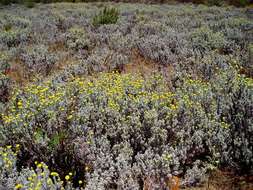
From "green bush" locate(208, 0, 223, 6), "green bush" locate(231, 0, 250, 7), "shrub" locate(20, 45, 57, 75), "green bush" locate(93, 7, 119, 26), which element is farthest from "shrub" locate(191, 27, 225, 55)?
"green bush" locate(231, 0, 250, 7)

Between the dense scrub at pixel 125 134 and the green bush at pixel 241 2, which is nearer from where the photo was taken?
Answer: the dense scrub at pixel 125 134

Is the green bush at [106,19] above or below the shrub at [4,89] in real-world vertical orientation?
above

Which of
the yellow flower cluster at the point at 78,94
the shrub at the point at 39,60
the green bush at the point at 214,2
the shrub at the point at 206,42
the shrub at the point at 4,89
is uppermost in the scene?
the green bush at the point at 214,2

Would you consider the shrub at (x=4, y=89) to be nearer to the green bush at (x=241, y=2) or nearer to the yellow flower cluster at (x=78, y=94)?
the yellow flower cluster at (x=78, y=94)

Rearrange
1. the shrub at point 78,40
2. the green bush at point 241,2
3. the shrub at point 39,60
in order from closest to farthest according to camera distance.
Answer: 1. the shrub at point 39,60
2. the shrub at point 78,40
3. the green bush at point 241,2

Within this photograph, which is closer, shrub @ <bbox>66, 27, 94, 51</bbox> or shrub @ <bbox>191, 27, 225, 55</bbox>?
shrub @ <bbox>191, 27, 225, 55</bbox>

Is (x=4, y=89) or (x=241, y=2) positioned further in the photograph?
(x=241, y=2)

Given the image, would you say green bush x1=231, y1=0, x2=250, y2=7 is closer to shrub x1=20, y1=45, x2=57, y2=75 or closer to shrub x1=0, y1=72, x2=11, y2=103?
shrub x1=20, y1=45, x2=57, y2=75

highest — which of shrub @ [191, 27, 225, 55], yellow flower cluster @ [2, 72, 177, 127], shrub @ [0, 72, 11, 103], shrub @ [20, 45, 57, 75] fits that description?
shrub @ [191, 27, 225, 55]

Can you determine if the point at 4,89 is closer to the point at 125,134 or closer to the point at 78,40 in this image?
the point at 125,134

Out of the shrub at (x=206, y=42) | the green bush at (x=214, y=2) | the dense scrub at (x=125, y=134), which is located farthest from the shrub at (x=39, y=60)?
the green bush at (x=214, y=2)

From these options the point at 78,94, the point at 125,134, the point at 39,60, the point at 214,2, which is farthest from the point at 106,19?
the point at 214,2

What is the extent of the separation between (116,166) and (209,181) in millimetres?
970

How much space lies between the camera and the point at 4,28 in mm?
10812
